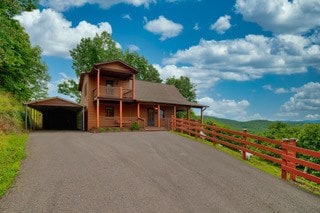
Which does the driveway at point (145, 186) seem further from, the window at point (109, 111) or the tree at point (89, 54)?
the tree at point (89, 54)

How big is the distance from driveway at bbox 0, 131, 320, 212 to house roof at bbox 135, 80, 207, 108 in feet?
52.9

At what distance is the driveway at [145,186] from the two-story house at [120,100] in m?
13.1

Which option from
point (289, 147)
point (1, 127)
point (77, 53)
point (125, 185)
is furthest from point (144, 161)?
point (77, 53)

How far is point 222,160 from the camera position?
1134 cm

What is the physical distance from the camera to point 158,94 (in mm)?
30297

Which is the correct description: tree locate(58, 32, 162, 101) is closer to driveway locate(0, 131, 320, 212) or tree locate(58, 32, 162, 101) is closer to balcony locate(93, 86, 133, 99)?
balcony locate(93, 86, 133, 99)

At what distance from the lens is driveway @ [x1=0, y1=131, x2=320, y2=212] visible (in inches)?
244

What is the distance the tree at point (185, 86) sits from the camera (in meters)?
50.0

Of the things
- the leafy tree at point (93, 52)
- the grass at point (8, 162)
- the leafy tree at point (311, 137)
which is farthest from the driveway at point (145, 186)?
the leafy tree at point (93, 52)

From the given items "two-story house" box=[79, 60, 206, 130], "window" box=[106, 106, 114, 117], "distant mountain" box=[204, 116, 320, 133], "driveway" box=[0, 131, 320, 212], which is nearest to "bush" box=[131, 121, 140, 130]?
"two-story house" box=[79, 60, 206, 130]

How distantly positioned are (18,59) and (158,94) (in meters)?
14.4

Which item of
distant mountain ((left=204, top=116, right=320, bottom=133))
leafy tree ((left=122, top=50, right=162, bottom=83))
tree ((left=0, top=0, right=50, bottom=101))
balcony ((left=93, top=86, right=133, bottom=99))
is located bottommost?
distant mountain ((left=204, top=116, right=320, bottom=133))

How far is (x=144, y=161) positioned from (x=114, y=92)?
51.6ft

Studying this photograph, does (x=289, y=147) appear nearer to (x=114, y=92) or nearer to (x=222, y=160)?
(x=222, y=160)
